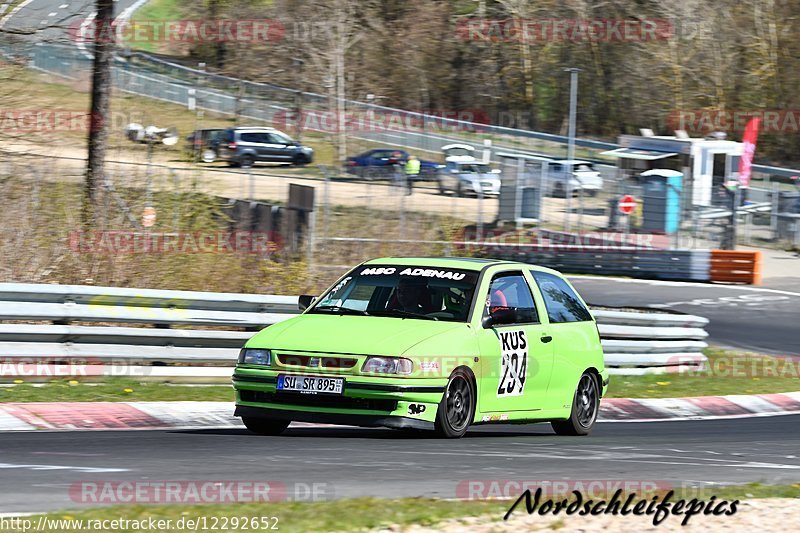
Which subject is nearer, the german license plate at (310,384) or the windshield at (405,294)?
the german license plate at (310,384)

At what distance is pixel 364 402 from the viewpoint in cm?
924

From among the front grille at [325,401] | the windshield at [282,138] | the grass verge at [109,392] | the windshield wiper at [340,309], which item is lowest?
the grass verge at [109,392]

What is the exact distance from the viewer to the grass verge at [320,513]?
5.83 meters

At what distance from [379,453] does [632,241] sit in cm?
2633

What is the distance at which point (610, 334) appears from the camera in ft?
54.1

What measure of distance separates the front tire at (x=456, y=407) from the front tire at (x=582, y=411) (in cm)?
161

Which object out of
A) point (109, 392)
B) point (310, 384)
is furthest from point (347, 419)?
point (109, 392)

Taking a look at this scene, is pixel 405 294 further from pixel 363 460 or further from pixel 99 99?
pixel 99 99

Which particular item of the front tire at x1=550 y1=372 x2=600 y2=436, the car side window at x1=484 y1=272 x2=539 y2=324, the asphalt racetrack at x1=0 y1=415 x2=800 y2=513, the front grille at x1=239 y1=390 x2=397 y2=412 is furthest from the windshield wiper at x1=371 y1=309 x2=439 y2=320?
the front tire at x1=550 y1=372 x2=600 y2=436

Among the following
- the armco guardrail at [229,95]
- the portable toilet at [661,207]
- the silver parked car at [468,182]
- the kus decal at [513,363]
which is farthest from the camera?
the armco guardrail at [229,95]

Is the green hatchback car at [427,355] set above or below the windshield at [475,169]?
below

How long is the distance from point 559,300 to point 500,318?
1495 millimetres

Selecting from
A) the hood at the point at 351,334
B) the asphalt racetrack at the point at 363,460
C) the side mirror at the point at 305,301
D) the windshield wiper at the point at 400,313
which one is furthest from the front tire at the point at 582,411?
the side mirror at the point at 305,301

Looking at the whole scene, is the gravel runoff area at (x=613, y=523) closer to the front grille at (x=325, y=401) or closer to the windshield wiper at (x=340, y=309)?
the front grille at (x=325, y=401)
